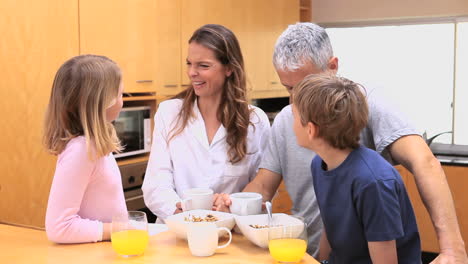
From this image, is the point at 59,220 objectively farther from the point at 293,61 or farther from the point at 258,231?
the point at 293,61

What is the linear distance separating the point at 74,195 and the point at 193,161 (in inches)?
26.9

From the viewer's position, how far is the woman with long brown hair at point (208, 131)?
2.22m

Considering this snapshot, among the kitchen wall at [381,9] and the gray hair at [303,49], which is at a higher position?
the kitchen wall at [381,9]

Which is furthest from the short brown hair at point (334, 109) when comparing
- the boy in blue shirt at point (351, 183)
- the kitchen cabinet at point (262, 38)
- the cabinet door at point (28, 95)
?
the kitchen cabinet at point (262, 38)

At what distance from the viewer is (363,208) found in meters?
1.52

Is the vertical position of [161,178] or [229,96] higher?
[229,96]

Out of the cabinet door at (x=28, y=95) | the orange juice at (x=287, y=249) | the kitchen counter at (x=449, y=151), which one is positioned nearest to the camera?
the orange juice at (x=287, y=249)

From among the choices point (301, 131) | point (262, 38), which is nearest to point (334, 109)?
point (301, 131)

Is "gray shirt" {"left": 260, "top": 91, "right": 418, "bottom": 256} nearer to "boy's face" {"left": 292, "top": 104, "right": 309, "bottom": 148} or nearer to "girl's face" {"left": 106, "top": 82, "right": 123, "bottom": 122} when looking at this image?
"boy's face" {"left": 292, "top": 104, "right": 309, "bottom": 148}

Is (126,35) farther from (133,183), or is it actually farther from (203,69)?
(203,69)

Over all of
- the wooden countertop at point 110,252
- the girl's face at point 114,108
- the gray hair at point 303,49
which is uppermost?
the gray hair at point 303,49

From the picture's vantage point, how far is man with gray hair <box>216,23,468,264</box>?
1.64 metres

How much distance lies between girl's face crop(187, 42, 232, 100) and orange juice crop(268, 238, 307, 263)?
0.89m

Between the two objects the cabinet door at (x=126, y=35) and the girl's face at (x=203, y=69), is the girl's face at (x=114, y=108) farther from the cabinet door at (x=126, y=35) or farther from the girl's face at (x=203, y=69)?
the cabinet door at (x=126, y=35)
